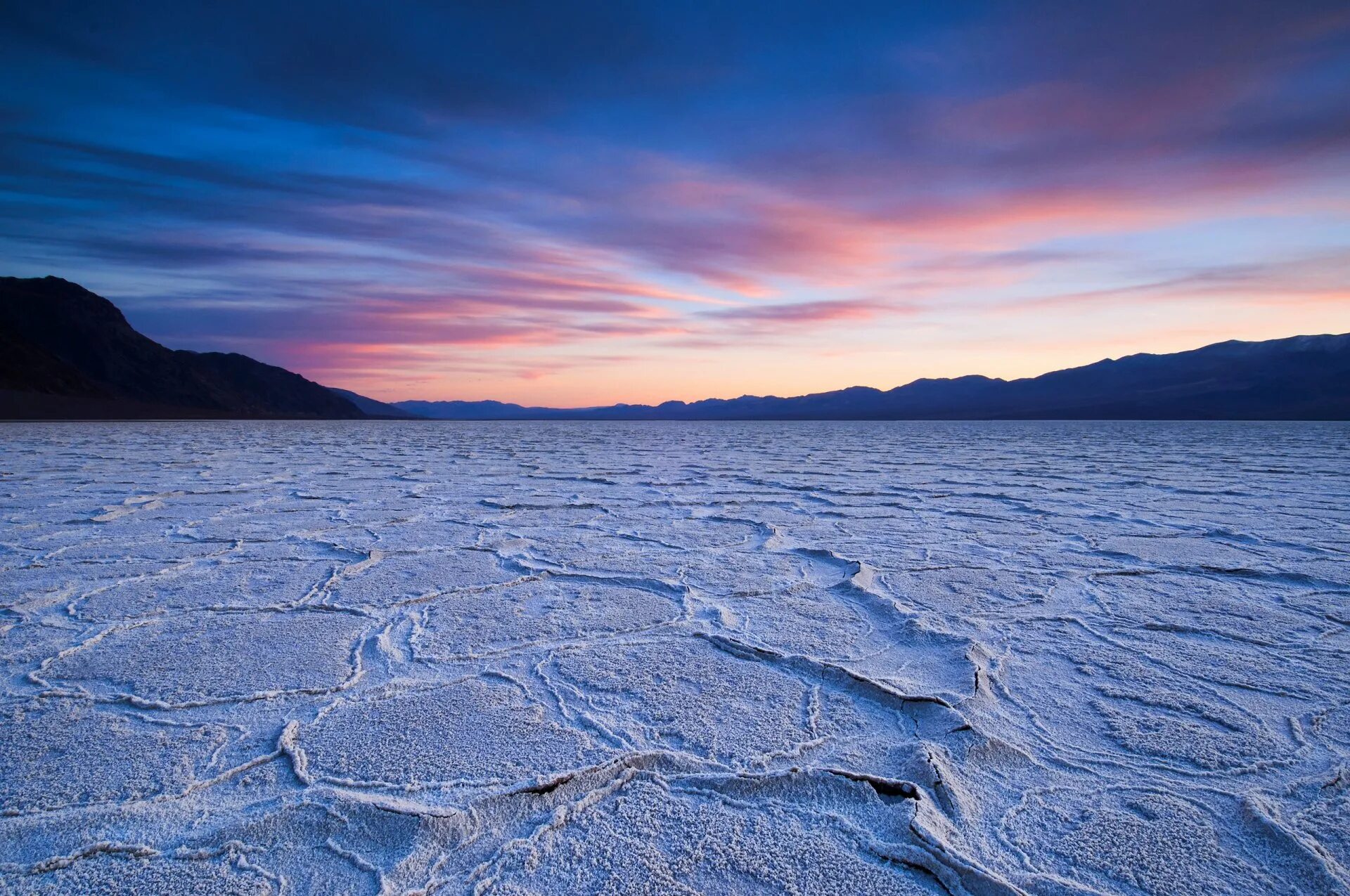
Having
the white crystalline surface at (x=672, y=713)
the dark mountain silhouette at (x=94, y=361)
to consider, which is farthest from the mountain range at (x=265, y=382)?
the white crystalline surface at (x=672, y=713)

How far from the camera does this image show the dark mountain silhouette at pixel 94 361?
141ft

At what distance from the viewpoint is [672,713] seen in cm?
137

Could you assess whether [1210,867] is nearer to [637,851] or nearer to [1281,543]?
[637,851]

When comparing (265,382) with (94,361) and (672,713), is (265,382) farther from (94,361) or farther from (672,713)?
(672,713)

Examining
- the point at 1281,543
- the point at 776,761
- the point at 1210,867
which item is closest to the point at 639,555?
the point at 776,761

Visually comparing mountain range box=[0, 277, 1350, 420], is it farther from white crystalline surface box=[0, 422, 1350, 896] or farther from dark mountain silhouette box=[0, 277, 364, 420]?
white crystalline surface box=[0, 422, 1350, 896]

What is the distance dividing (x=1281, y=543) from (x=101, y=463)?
31.3 feet

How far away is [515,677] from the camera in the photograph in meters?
1.56

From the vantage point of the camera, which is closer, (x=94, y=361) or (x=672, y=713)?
(x=672, y=713)

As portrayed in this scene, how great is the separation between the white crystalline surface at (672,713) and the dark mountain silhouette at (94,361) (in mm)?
46278

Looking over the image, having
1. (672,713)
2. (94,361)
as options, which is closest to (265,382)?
(94,361)

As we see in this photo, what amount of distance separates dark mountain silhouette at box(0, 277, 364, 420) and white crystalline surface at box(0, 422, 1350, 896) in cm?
4628

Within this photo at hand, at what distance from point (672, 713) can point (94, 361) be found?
7113 cm

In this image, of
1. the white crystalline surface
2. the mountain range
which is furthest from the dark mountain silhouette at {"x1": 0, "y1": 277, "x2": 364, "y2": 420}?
the white crystalline surface
